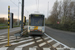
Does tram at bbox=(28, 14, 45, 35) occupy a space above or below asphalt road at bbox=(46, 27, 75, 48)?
above

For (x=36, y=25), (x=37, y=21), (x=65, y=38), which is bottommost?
(x=65, y=38)

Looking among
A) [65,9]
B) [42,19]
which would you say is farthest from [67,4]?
[42,19]

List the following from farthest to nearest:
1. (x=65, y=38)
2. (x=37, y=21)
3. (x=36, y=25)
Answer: (x=37, y=21)
(x=36, y=25)
(x=65, y=38)

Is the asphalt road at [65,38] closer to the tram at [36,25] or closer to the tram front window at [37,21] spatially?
the tram at [36,25]

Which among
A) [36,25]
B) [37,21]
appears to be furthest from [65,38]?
[37,21]

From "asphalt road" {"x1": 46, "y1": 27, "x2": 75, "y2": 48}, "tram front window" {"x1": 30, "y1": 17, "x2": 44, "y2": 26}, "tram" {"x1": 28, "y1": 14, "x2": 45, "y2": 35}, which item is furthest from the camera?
"tram front window" {"x1": 30, "y1": 17, "x2": 44, "y2": 26}

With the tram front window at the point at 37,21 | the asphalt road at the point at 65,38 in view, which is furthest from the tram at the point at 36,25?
the asphalt road at the point at 65,38

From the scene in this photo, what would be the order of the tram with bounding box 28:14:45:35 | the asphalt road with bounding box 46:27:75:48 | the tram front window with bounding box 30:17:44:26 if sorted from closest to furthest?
the asphalt road with bounding box 46:27:75:48 → the tram with bounding box 28:14:45:35 → the tram front window with bounding box 30:17:44:26

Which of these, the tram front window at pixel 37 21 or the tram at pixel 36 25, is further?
the tram front window at pixel 37 21

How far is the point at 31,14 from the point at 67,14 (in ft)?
68.0

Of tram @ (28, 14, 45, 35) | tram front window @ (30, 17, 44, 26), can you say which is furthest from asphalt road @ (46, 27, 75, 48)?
tram front window @ (30, 17, 44, 26)

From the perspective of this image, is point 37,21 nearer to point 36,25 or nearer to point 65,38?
point 36,25

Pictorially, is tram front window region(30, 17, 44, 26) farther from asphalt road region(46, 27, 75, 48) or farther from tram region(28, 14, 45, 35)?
asphalt road region(46, 27, 75, 48)

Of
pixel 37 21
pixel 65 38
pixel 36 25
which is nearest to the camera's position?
pixel 65 38
